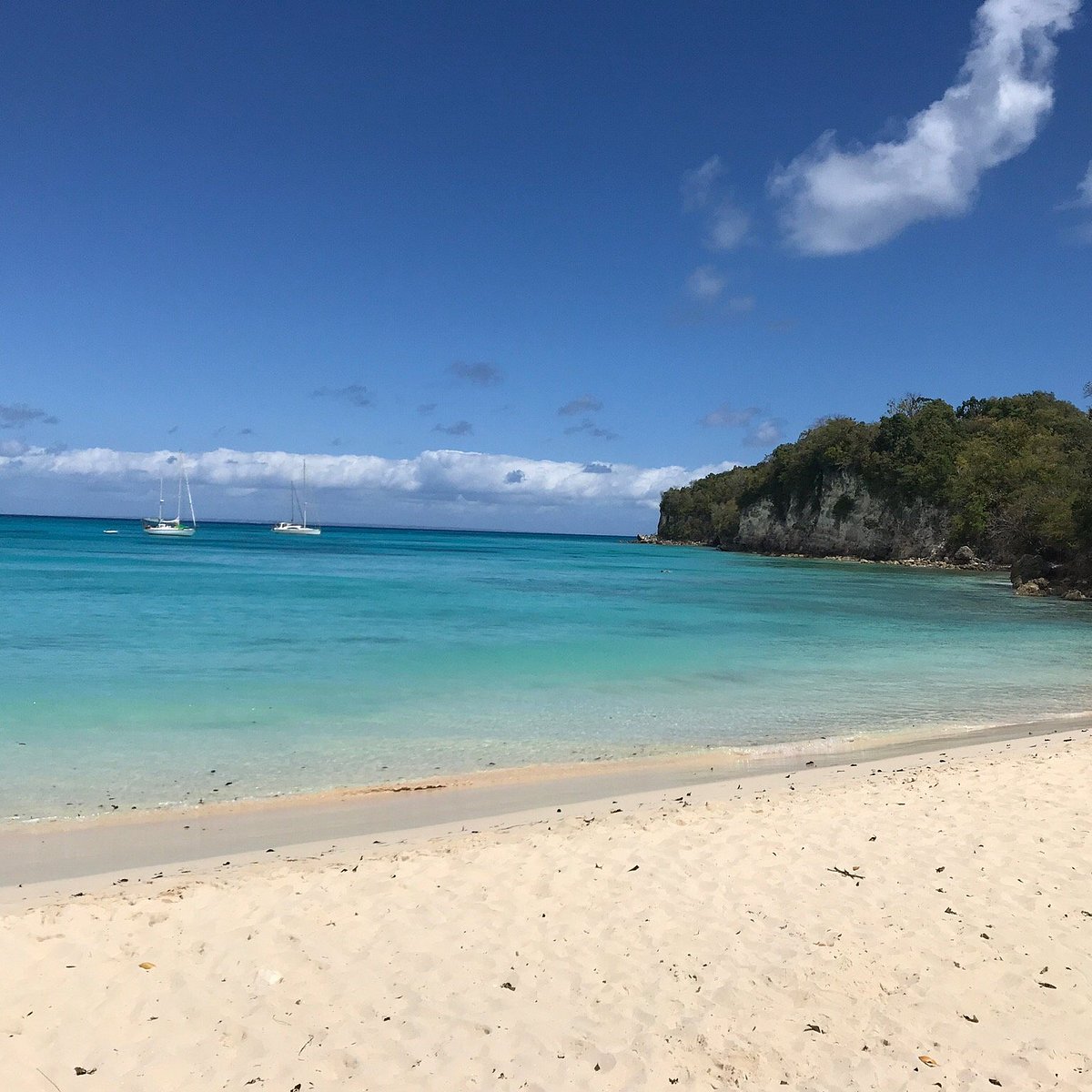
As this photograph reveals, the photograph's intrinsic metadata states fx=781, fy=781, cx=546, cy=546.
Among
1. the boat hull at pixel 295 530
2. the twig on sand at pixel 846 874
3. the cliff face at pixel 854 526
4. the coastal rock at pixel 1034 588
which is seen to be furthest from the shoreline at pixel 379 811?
the boat hull at pixel 295 530

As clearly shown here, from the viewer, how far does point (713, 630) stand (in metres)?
23.2

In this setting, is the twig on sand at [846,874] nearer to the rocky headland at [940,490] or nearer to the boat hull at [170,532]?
the rocky headland at [940,490]

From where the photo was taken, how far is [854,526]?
82062 millimetres

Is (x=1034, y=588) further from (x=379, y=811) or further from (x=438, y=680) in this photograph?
(x=379, y=811)

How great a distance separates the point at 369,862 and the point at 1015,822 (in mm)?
5527

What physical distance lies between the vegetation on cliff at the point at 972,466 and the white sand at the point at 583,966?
40.0 metres

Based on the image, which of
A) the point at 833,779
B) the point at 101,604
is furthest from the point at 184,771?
the point at 101,604

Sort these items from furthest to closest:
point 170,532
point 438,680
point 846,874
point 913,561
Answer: point 170,532 → point 913,561 → point 438,680 → point 846,874

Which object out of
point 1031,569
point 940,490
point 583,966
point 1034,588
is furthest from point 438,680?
point 940,490

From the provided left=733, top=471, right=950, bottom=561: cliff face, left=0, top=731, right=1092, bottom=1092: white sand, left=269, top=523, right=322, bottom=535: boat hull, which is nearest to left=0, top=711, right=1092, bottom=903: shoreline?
left=0, top=731, right=1092, bottom=1092: white sand

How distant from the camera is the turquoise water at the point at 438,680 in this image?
9250mm

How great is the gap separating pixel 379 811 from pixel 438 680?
6.85 metres

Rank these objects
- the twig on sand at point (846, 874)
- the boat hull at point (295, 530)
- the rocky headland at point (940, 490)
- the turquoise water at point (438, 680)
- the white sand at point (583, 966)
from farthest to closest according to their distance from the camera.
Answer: the boat hull at point (295, 530) < the rocky headland at point (940, 490) < the turquoise water at point (438, 680) < the twig on sand at point (846, 874) < the white sand at point (583, 966)

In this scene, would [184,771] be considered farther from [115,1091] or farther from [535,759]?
[115,1091]
